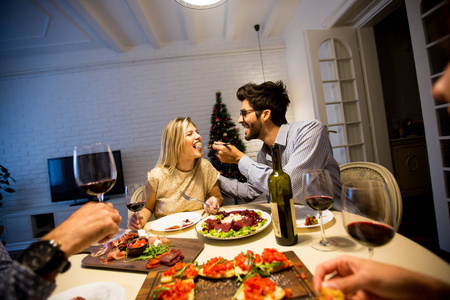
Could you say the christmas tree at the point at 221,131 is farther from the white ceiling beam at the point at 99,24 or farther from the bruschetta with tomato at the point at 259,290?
the bruschetta with tomato at the point at 259,290

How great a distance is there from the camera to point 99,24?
3.64 metres

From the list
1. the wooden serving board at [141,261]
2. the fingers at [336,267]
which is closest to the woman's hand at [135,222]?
the wooden serving board at [141,261]

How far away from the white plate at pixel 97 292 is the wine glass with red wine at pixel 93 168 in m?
0.30

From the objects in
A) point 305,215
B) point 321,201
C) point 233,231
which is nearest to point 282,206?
point 321,201

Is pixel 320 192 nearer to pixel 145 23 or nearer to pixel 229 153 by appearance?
pixel 229 153

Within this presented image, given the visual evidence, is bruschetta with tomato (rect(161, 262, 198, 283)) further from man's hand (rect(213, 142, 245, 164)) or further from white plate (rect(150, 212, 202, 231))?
man's hand (rect(213, 142, 245, 164))

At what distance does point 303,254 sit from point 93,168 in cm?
81

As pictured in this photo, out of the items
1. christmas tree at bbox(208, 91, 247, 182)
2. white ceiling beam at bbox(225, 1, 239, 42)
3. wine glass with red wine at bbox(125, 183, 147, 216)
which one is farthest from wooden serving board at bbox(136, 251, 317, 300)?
white ceiling beam at bbox(225, 1, 239, 42)

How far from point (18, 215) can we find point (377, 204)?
18.3ft

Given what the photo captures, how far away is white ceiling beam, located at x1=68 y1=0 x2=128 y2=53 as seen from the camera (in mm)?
3176

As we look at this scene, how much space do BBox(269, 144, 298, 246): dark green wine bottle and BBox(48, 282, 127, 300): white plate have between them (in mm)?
569

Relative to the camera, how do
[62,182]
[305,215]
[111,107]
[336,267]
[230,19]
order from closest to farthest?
[336,267], [305,215], [230,19], [62,182], [111,107]

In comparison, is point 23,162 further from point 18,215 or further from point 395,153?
point 395,153

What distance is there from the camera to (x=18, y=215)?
4.07 meters
